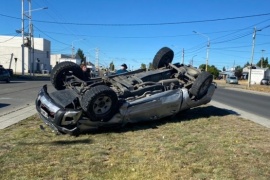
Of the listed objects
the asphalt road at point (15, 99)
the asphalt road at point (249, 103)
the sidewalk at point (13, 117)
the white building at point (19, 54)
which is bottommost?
the asphalt road at point (249, 103)

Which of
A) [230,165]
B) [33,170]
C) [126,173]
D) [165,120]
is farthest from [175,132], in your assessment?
[33,170]

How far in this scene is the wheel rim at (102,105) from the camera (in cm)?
727

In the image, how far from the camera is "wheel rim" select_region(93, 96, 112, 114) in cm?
727

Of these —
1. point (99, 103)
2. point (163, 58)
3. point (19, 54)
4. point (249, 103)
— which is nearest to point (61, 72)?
point (99, 103)

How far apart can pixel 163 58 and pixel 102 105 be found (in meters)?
4.02

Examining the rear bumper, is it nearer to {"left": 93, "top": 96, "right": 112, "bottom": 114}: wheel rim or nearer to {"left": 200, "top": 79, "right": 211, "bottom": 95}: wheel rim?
{"left": 93, "top": 96, "right": 112, "bottom": 114}: wheel rim

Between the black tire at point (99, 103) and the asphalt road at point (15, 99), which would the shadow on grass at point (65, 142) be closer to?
the black tire at point (99, 103)

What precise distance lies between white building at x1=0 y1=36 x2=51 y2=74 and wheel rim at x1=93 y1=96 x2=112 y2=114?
228 ft

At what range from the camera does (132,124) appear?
8469 mm

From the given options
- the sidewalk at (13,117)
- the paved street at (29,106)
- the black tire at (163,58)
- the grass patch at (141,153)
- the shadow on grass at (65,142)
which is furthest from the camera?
the black tire at (163,58)

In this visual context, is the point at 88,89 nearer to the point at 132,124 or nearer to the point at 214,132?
the point at 132,124

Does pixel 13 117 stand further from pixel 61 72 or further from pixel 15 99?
pixel 15 99

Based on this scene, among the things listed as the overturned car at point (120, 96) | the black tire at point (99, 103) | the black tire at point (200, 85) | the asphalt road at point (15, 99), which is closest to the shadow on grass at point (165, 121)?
the overturned car at point (120, 96)

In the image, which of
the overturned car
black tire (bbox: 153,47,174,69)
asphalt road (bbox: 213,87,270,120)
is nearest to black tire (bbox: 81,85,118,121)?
the overturned car
